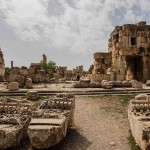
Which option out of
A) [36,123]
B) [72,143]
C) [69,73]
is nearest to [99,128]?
[72,143]

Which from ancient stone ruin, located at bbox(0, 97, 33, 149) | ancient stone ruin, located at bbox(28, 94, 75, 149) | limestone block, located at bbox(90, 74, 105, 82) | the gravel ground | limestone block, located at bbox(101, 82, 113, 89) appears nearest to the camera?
ancient stone ruin, located at bbox(28, 94, 75, 149)

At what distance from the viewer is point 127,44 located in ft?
76.3

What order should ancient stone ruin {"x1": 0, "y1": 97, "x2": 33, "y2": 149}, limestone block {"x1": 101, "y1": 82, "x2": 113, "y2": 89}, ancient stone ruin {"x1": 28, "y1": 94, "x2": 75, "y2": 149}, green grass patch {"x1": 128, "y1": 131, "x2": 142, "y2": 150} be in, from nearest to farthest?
1. ancient stone ruin {"x1": 28, "y1": 94, "x2": 75, "y2": 149}
2. ancient stone ruin {"x1": 0, "y1": 97, "x2": 33, "y2": 149}
3. green grass patch {"x1": 128, "y1": 131, "x2": 142, "y2": 150}
4. limestone block {"x1": 101, "y1": 82, "x2": 113, "y2": 89}

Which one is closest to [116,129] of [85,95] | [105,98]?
[105,98]

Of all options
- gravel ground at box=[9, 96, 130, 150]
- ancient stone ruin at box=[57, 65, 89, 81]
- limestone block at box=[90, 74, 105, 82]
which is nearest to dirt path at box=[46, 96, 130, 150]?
gravel ground at box=[9, 96, 130, 150]

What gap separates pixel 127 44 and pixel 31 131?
63.0 feet

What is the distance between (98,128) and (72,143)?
5.10 ft

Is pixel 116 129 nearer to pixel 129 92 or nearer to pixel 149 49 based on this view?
pixel 129 92

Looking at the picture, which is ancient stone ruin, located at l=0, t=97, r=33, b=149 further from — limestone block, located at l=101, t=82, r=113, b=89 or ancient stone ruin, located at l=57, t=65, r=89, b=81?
ancient stone ruin, located at l=57, t=65, r=89, b=81

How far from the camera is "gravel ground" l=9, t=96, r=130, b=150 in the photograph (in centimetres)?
626

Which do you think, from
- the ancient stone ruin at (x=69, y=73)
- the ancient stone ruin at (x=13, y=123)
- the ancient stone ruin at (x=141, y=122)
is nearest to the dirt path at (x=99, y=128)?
the ancient stone ruin at (x=141, y=122)

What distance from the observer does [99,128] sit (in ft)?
25.4

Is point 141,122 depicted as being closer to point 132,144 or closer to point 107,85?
point 132,144

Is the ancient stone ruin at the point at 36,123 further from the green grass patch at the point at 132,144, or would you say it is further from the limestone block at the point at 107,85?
the limestone block at the point at 107,85
